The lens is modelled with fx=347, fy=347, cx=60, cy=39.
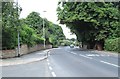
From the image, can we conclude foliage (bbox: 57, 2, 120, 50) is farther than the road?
Yes

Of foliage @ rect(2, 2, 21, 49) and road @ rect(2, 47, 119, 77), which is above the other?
foliage @ rect(2, 2, 21, 49)

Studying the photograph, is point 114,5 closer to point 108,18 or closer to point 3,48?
point 108,18

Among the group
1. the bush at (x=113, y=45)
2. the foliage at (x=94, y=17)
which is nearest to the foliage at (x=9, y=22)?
the bush at (x=113, y=45)

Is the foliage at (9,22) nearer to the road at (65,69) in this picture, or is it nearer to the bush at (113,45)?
the road at (65,69)

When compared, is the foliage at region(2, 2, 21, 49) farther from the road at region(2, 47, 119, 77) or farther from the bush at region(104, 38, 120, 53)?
the bush at region(104, 38, 120, 53)

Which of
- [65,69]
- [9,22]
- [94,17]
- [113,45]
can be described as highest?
[94,17]

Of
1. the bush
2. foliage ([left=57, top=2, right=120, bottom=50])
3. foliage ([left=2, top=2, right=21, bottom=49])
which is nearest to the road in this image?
foliage ([left=2, top=2, right=21, bottom=49])

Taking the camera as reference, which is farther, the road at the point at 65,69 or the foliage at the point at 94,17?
the foliage at the point at 94,17

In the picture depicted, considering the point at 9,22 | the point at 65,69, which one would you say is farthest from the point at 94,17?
the point at 65,69

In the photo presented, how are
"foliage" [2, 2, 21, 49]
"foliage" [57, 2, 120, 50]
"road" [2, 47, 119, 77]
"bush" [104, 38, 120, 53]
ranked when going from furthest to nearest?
"foliage" [57, 2, 120, 50] → "bush" [104, 38, 120, 53] → "foliage" [2, 2, 21, 49] → "road" [2, 47, 119, 77]

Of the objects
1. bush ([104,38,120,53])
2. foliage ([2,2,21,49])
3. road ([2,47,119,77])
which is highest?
foliage ([2,2,21,49])

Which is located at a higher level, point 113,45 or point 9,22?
point 9,22

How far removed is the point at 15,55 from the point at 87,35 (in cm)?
2949

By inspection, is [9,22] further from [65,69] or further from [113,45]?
[113,45]
